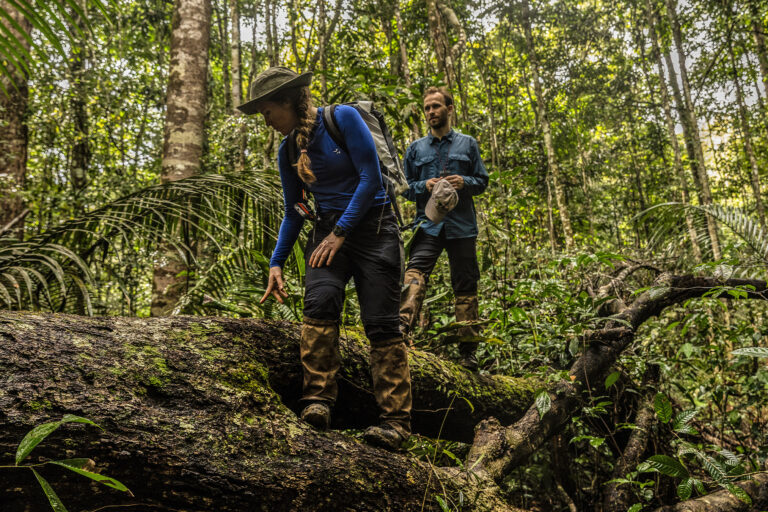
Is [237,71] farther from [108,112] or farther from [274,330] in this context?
[274,330]

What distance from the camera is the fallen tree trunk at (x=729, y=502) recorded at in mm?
2826

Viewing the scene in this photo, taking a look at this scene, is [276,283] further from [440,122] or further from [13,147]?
[13,147]

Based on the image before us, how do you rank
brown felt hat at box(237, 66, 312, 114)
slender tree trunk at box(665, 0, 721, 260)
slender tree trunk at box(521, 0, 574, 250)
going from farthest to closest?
slender tree trunk at box(665, 0, 721, 260) → slender tree trunk at box(521, 0, 574, 250) → brown felt hat at box(237, 66, 312, 114)

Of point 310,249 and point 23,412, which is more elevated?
point 310,249

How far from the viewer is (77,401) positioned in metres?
1.50

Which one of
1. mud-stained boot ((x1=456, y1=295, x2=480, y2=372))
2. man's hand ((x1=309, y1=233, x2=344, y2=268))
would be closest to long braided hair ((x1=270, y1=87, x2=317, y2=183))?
man's hand ((x1=309, y1=233, x2=344, y2=268))

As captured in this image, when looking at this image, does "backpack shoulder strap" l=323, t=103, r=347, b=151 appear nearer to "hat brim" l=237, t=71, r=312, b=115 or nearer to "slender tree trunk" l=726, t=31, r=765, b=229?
"hat brim" l=237, t=71, r=312, b=115

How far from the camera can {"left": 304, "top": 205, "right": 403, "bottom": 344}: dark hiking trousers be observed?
2.40 m

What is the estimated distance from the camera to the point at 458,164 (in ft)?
13.7

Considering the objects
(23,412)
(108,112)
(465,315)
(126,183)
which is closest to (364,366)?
(465,315)

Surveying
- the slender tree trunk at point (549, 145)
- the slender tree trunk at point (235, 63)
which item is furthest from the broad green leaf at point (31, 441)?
the slender tree trunk at point (235, 63)

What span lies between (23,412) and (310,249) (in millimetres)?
1529

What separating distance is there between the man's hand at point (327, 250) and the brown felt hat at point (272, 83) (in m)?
0.78

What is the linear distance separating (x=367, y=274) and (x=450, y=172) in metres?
1.98
